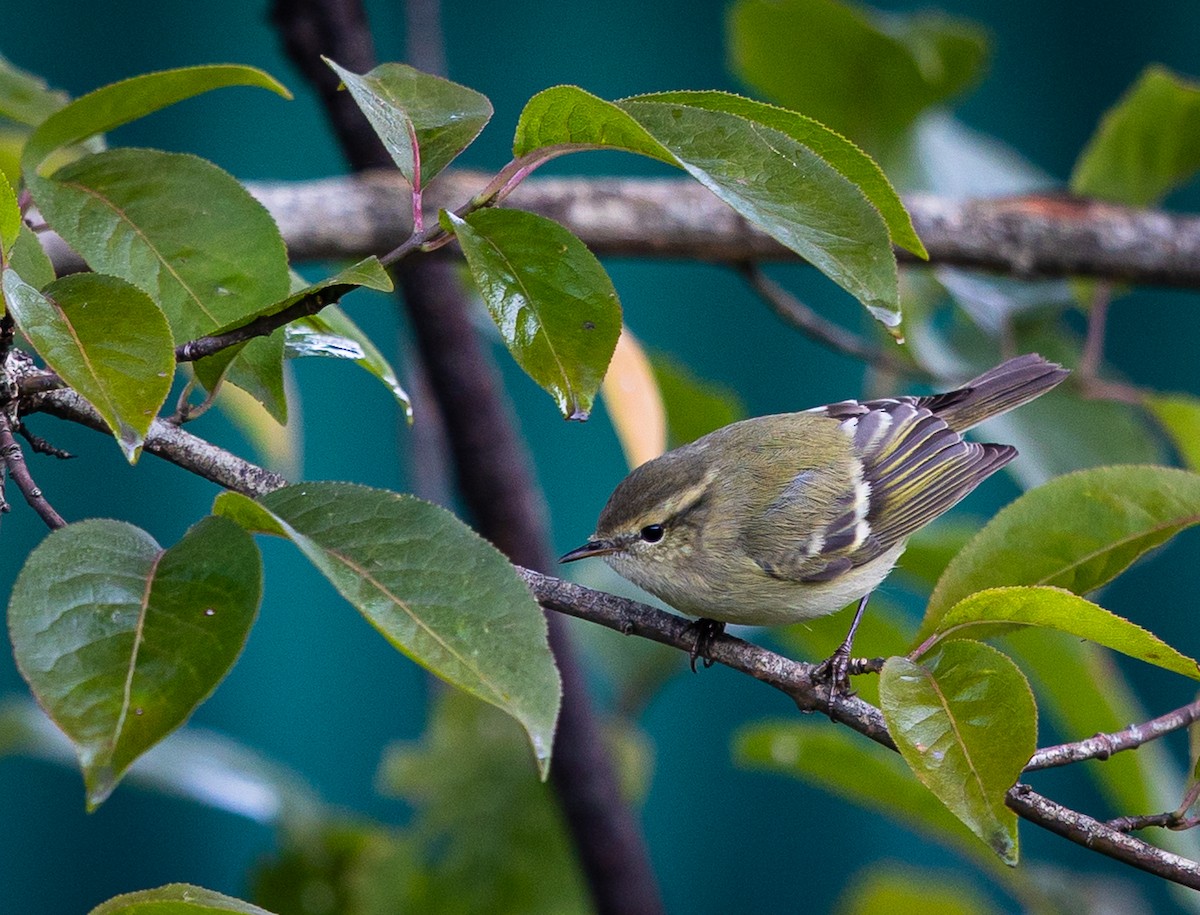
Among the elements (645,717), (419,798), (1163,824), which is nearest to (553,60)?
(645,717)

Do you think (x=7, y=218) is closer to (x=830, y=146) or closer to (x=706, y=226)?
(x=830, y=146)

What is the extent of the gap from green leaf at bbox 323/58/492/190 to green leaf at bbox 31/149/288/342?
16cm

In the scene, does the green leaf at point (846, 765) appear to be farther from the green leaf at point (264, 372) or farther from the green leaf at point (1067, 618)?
the green leaf at point (264, 372)

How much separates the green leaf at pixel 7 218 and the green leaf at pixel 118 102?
19cm

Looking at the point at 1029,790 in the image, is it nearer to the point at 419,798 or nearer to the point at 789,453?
the point at 789,453

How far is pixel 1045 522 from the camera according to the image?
3.55ft

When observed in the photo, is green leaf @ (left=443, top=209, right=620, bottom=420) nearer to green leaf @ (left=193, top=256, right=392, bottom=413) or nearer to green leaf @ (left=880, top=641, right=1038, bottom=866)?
green leaf @ (left=193, top=256, right=392, bottom=413)

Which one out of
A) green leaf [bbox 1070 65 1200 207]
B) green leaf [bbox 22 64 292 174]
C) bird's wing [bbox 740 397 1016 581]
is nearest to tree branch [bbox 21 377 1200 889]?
green leaf [bbox 22 64 292 174]

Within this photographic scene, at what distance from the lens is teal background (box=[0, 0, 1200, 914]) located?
3391mm

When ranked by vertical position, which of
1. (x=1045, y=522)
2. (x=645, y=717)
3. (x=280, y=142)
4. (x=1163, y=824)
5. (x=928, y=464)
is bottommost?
(x=645, y=717)

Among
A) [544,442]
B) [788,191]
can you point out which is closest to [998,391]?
[788,191]

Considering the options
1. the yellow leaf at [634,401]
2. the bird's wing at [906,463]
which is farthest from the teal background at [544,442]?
the bird's wing at [906,463]

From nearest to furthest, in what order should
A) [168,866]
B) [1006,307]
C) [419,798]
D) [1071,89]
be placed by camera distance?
[419,798] < [1006,307] < [168,866] < [1071,89]

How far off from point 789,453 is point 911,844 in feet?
8.18
